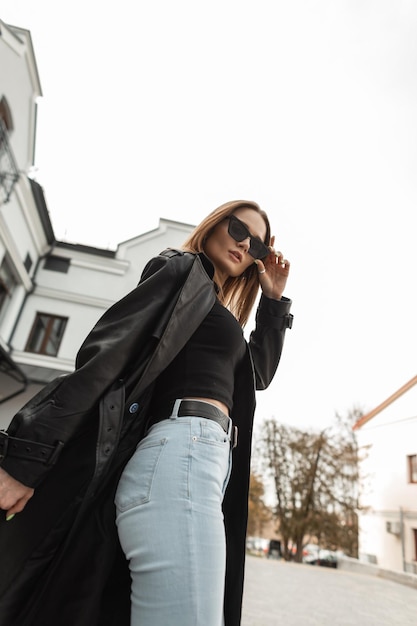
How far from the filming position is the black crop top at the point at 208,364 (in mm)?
1393

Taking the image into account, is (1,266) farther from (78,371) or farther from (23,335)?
(78,371)

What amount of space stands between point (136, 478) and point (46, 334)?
46.3 feet

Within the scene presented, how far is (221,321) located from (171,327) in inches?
10.2

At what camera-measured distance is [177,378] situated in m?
1.41

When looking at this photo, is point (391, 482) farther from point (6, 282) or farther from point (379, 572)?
point (6, 282)

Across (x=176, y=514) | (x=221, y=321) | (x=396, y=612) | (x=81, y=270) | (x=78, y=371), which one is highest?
(x=81, y=270)

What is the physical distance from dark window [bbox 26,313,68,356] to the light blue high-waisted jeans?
45.0 ft

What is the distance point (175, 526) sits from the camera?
108cm

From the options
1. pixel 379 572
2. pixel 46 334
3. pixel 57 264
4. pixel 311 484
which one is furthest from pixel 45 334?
pixel 311 484

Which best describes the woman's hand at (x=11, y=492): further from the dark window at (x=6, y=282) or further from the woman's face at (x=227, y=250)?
the dark window at (x=6, y=282)

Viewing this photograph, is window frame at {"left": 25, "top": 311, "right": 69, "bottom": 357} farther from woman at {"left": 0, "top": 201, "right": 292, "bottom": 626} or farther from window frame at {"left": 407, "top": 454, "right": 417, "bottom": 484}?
window frame at {"left": 407, "top": 454, "right": 417, "bottom": 484}

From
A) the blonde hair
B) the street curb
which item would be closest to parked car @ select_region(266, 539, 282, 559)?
the street curb

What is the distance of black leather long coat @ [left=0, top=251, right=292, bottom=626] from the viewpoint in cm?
112

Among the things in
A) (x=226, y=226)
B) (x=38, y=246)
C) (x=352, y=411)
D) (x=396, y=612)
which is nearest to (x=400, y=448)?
(x=352, y=411)
